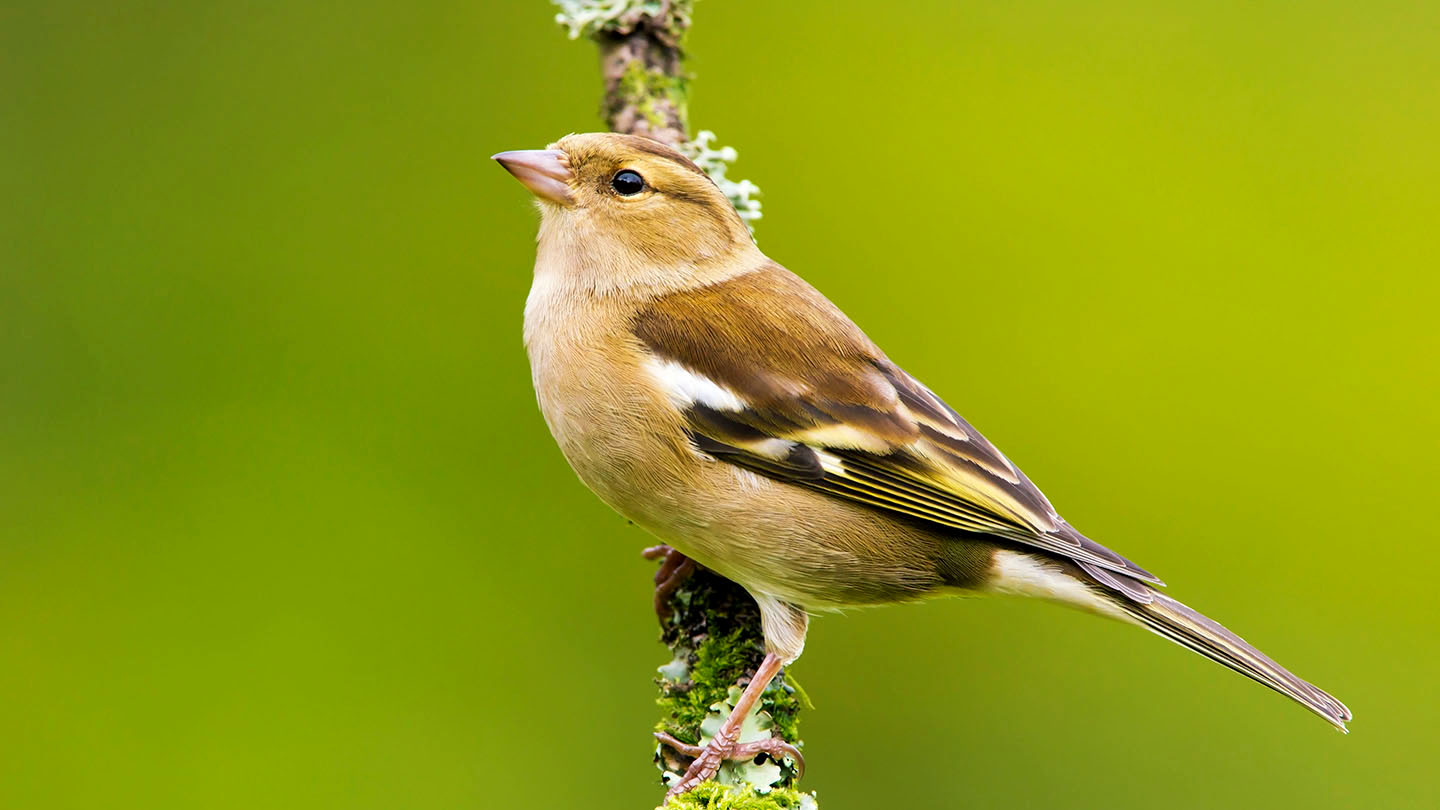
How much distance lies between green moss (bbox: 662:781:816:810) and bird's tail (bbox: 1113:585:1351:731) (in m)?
0.88

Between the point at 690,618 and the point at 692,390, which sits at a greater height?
the point at 692,390

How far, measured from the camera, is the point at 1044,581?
2.58m

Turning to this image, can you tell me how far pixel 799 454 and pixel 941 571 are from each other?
0.41 m

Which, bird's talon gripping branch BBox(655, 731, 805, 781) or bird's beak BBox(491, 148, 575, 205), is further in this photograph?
bird's beak BBox(491, 148, 575, 205)

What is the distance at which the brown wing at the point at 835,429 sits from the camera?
8.25ft

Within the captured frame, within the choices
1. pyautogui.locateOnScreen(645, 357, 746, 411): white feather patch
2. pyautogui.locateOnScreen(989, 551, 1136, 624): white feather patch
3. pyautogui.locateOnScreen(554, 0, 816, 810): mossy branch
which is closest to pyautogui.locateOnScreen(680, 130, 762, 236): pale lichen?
pyautogui.locateOnScreen(554, 0, 816, 810): mossy branch

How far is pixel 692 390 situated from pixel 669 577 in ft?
1.79

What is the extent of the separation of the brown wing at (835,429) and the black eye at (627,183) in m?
0.36

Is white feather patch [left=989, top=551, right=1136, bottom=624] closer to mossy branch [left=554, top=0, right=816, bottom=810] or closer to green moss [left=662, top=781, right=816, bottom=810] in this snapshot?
mossy branch [left=554, top=0, right=816, bottom=810]

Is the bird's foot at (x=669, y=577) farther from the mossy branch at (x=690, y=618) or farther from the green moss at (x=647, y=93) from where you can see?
the green moss at (x=647, y=93)

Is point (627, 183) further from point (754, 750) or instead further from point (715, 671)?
point (754, 750)

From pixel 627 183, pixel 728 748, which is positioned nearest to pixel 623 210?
pixel 627 183

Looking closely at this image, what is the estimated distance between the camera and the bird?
2.48 meters

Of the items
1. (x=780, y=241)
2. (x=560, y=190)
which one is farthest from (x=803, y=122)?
(x=560, y=190)
